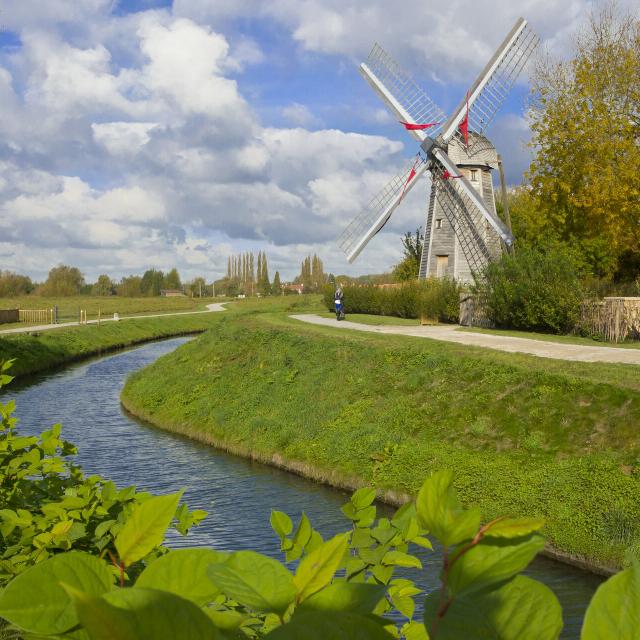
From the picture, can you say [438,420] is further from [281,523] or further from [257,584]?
[257,584]

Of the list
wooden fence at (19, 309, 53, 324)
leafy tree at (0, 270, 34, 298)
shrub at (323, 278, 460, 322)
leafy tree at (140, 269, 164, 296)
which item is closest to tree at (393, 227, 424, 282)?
shrub at (323, 278, 460, 322)

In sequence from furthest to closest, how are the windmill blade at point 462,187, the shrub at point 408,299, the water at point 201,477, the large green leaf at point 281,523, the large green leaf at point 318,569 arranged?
the windmill blade at point 462,187 < the shrub at point 408,299 < the water at point 201,477 < the large green leaf at point 281,523 < the large green leaf at point 318,569

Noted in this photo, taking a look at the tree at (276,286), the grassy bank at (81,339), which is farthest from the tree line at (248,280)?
the grassy bank at (81,339)

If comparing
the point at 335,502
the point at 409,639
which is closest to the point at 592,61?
the point at 335,502

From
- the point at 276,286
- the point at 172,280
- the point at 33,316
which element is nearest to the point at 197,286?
the point at 172,280

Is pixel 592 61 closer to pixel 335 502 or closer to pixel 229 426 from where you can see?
pixel 229 426

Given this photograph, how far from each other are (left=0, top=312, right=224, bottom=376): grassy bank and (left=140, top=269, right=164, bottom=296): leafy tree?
218ft

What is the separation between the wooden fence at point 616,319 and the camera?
21047 millimetres

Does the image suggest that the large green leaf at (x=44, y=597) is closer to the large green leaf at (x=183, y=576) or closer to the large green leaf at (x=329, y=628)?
the large green leaf at (x=183, y=576)

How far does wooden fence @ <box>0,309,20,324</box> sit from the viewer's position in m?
47.2

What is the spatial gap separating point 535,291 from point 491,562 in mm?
23517

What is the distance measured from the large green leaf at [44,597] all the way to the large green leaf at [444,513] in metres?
0.30

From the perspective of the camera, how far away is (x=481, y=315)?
87.9ft

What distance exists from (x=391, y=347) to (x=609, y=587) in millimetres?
18781
